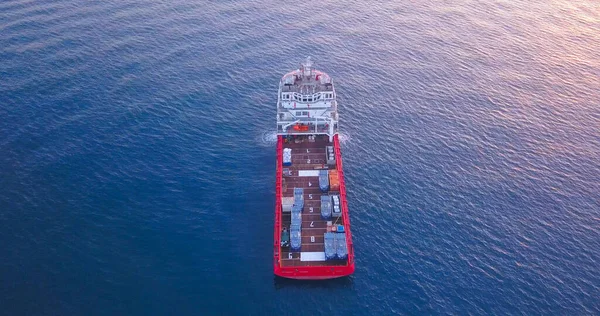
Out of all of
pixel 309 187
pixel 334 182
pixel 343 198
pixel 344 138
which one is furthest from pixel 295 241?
pixel 344 138

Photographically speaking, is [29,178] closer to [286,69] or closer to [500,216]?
[286,69]

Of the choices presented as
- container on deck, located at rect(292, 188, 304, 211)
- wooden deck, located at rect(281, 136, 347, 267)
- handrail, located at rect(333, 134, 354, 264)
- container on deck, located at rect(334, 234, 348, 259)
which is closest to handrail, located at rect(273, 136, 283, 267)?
wooden deck, located at rect(281, 136, 347, 267)

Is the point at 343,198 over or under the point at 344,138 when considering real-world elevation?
under

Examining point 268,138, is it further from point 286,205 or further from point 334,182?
point 286,205

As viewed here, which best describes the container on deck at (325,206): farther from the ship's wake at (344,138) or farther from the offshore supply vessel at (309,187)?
the ship's wake at (344,138)

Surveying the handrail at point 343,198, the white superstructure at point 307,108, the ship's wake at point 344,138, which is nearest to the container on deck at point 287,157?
the white superstructure at point 307,108

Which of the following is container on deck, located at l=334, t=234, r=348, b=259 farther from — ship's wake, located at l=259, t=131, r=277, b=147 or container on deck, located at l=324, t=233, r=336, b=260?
ship's wake, located at l=259, t=131, r=277, b=147

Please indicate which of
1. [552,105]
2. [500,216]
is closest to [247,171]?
[500,216]
